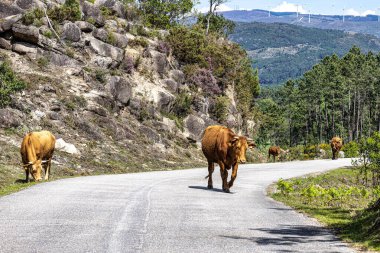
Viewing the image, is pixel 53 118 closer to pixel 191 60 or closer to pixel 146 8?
pixel 191 60

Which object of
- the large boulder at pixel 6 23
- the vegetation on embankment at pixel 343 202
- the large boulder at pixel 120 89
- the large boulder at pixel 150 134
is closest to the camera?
the vegetation on embankment at pixel 343 202

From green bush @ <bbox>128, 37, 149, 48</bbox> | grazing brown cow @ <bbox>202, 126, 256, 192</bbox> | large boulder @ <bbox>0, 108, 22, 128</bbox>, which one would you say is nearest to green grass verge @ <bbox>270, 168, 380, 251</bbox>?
grazing brown cow @ <bbox>202, 126, 256, 192</bbox>

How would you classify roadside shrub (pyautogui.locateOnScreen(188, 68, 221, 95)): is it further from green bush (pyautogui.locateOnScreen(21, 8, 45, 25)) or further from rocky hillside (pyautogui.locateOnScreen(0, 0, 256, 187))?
green bush (pyautogui.locateOnScreen(21, 8, 45, 25))

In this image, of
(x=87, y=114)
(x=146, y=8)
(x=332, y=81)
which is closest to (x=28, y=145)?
(x=87, y=114)

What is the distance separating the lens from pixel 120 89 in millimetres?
47875

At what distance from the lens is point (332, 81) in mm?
110875

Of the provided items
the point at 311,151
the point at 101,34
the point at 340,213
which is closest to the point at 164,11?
the point at 101,34

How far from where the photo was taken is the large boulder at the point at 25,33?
4462 centimetres

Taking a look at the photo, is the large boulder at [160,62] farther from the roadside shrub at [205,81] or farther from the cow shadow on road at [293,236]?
the cow shadow on road at [293,236]

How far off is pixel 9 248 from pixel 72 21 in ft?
148

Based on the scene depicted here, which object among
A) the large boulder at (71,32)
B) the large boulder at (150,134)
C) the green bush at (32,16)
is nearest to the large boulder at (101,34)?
the large boulder at (71,32)

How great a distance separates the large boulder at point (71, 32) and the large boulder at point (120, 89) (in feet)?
18.8

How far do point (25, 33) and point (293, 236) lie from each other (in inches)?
1518

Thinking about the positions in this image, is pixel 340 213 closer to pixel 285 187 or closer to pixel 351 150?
pixel 285 187
